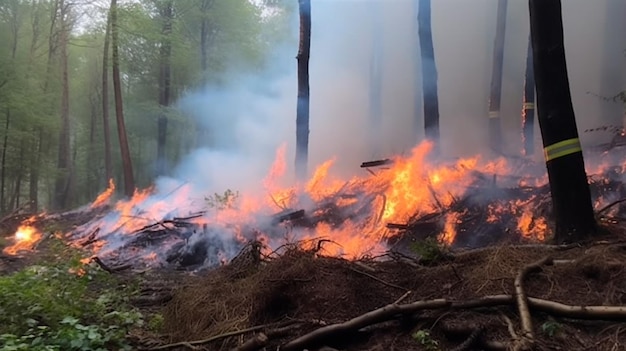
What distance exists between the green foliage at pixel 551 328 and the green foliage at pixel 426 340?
770mm

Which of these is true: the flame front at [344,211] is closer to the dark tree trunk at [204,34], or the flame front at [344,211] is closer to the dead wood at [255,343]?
the dead wood at [255,343]

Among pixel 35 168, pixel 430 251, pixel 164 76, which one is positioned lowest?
pixel 430 251

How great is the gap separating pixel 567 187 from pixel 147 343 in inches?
191

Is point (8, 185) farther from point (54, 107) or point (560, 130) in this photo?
point (560, 130)

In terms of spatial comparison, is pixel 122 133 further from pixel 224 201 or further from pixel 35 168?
pixel 224 201

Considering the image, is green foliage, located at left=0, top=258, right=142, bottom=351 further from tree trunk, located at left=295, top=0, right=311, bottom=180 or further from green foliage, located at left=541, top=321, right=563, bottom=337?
tree trunk, located at left=295, top=0, right=311, bottom=180

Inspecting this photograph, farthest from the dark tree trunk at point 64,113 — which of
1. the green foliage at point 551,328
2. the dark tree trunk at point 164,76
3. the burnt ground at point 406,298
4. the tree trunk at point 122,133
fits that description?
the green foliage at point 551,328

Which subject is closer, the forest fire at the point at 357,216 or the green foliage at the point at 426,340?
the green foliage at the point at 426,340

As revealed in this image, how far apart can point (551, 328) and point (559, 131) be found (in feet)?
9.73

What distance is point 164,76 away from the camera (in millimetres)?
24203

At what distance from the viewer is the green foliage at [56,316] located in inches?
154

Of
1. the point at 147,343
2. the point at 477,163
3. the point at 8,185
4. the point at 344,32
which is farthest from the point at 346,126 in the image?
the point at 8,185

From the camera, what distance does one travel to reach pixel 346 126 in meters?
20.1

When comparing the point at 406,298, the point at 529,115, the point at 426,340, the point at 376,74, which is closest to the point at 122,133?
the point at 376,74
